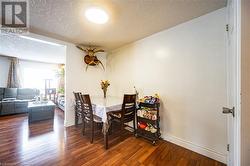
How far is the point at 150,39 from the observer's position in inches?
107

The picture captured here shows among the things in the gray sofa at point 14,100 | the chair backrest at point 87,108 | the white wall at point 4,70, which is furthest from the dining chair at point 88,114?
the white wall at point 4,70

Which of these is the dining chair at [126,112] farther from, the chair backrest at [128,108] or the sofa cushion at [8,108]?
the sofa cushion at [8,108]

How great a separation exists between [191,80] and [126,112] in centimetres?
133

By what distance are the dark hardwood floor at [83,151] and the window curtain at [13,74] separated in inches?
137

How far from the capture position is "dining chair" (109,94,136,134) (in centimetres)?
227

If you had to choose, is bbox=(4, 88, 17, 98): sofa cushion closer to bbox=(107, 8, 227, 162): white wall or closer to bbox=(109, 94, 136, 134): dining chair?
bbox=(109, 94, 136, 134): dining chair

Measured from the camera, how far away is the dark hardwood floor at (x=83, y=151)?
68.0 inches

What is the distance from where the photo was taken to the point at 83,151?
78.4 inches

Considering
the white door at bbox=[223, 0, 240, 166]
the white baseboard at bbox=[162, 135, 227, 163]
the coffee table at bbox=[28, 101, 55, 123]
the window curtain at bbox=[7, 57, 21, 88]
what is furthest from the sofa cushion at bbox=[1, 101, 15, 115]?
the white door at bbox=[223, 0, 240, 166]

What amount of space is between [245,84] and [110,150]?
6.63 feet

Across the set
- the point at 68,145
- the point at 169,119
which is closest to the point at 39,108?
the point at 68,145

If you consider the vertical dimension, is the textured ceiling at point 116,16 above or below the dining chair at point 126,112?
above

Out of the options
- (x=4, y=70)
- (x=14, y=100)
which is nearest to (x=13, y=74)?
(x=4, y=70)

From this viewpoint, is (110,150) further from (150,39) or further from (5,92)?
(5,92)
